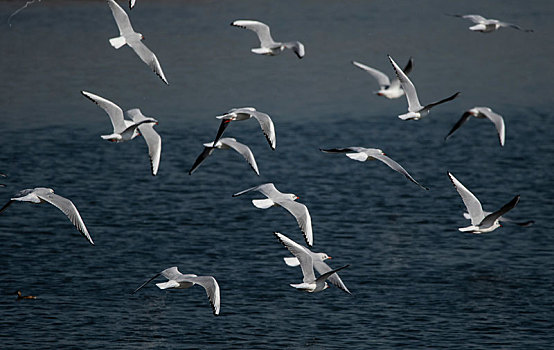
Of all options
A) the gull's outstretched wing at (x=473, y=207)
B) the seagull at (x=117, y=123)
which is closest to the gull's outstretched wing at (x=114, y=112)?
the seagull at (x=117, y=123)

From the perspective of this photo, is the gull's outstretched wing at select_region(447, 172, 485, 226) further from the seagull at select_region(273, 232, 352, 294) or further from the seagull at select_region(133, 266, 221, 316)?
the seagull at select_region(133, 266, 221, 316)

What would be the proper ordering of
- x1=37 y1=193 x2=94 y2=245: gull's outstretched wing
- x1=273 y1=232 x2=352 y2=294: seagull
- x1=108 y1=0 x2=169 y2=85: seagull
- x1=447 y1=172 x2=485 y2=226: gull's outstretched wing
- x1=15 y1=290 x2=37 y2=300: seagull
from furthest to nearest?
x1=108 y1=0 x2=169 y2=85: seagull < x1=15 y1=290 x2=37 y2=300: seagull < x1=447 y1=172 x2=485 y2=226: gull's outstretched wing < x1=37 y1=193 x2=94 y2=245: gull's outstretched wing < x1=273 y1=232 x2=352 y2=294: seagull

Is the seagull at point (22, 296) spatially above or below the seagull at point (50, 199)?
below

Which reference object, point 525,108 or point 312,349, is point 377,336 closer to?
point 312,349

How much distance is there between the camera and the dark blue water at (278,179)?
2039cm

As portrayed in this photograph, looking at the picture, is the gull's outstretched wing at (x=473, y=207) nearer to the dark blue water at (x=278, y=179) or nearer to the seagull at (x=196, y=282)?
the dark blue water at (x=278, y=179)

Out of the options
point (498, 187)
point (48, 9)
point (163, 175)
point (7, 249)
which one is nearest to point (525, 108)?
point (498, 187)

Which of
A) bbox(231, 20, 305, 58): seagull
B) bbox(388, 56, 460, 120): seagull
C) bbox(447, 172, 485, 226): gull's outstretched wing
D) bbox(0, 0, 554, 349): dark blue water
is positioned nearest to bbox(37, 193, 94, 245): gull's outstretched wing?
bbox(0, 0, 554, 349): dark blue water

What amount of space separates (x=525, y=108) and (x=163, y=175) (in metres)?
12.2

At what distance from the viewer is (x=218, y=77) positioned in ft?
125

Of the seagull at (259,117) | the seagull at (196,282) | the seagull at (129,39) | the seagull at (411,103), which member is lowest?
the seagull at (196,282)

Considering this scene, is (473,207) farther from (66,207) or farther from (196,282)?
(66,207)

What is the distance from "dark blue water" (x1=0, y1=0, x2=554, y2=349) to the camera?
20.4 m

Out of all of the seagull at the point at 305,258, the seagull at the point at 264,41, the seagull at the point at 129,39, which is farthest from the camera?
the seagull at the point at 264,41
